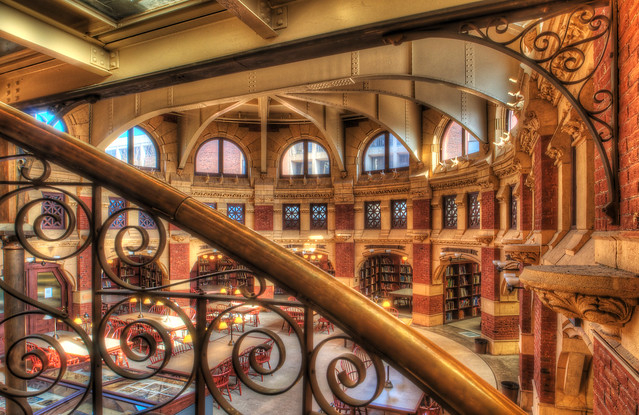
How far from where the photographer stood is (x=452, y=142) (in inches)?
499

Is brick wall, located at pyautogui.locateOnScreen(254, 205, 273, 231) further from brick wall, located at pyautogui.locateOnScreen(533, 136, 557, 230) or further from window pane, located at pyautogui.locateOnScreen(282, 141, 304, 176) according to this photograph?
brick wall, located at pyautogui.locateOnScreen(533, 136, 557, 230)

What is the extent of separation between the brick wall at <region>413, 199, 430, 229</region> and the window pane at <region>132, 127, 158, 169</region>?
1009cm

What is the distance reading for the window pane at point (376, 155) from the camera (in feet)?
48.6

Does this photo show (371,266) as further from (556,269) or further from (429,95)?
(556,269)

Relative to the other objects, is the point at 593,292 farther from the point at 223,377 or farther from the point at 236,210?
the point at 236,210

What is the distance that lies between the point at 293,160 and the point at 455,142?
682 cm

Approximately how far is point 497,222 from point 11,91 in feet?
35.3

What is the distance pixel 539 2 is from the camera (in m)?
2.72

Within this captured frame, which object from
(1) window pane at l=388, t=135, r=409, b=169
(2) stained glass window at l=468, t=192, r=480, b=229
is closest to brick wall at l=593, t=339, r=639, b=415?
(2) stained glass window at l=468, t=192, r=480, b=229

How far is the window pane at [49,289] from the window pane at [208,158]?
6.24 meters

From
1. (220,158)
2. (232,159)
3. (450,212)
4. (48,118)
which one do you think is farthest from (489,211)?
(48,118)

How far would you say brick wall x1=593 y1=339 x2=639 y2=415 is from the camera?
204cm

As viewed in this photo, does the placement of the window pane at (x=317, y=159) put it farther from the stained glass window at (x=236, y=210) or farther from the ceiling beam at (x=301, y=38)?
the ceiling beam at (x=301, y=38)

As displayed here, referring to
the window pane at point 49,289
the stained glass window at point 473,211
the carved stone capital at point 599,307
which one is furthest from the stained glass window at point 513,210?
the window pane at point 49,289
